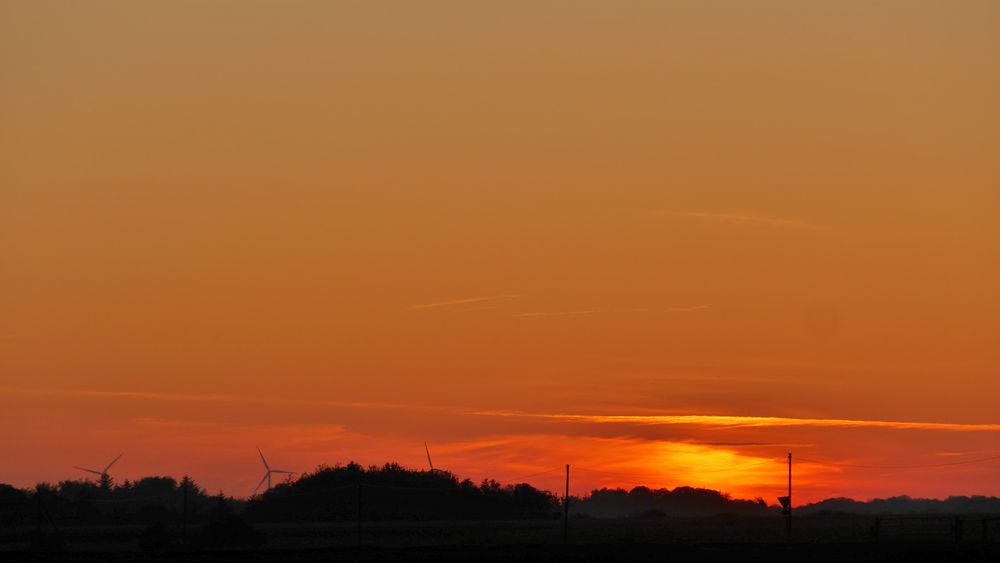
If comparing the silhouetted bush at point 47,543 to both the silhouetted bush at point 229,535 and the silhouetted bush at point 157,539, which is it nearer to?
the silhouetted bush at point 157,539

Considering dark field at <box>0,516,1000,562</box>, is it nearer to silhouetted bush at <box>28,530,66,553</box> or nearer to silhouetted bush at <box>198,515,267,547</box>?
silhouetted bush at <box>28,530,66,553</box>

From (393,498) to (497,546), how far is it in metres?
50.5

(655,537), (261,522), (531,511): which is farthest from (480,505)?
(655,537)

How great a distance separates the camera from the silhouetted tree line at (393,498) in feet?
377

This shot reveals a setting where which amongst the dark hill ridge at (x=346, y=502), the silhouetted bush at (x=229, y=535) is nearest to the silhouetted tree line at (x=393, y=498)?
the dark hill ridge at (x=346, y=502)

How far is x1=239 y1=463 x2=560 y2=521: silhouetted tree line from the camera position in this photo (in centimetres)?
11488

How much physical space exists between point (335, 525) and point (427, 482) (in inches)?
1007

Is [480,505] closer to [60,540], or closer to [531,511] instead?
[531,511]

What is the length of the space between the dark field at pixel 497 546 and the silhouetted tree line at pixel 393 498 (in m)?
13.7

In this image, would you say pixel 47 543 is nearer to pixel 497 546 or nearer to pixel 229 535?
pixel 229 535

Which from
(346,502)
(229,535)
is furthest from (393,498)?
(229,535)

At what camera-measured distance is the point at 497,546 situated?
7019 cm

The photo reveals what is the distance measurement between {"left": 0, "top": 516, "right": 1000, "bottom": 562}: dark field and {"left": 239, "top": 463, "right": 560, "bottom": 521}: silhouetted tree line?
13.7m

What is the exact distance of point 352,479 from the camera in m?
126
